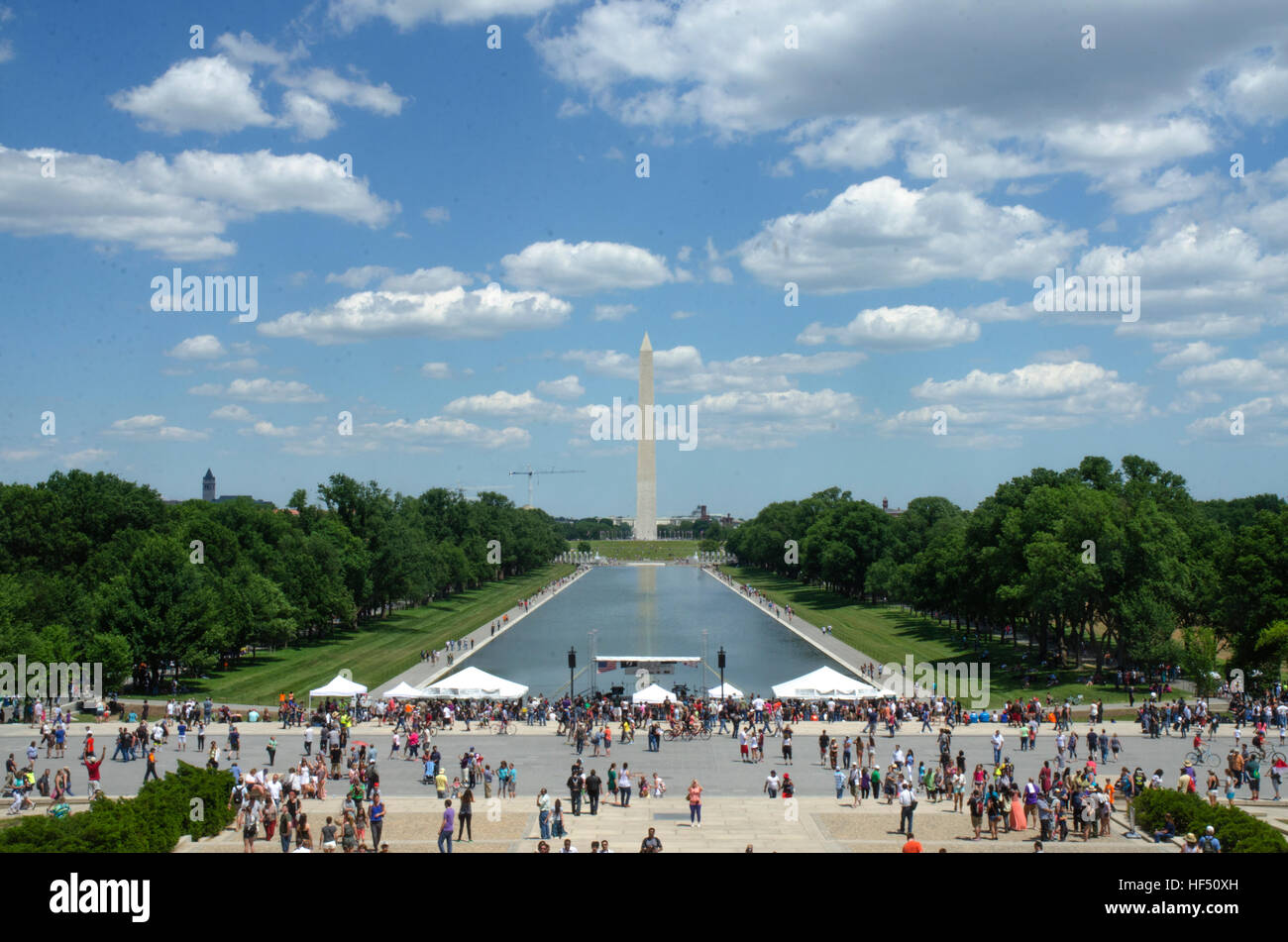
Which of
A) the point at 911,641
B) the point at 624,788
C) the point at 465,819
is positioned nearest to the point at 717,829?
the point at 624,788

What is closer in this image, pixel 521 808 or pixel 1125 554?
pixel 521 808

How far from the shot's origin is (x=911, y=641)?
7169 centimetres

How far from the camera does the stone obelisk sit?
14862 cm

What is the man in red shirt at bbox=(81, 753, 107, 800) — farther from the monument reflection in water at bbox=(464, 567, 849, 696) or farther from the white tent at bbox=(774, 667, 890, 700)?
the monument reflection in water at bbox=(464, 567, 849, 696)

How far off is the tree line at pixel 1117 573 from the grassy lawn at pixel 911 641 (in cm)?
206

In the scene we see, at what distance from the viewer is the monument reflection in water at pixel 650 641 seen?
2149 inches

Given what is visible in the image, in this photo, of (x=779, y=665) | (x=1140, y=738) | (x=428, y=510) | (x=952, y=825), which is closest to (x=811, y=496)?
(x=428, y=510)

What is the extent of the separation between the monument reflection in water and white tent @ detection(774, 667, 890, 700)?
894 centimetres
